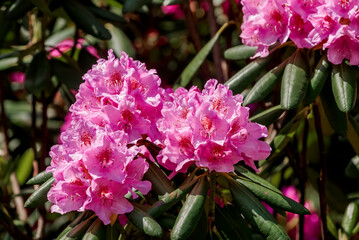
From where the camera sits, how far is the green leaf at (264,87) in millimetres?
1467

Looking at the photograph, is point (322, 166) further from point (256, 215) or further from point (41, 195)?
point (41, 195)

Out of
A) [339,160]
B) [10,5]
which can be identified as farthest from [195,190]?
[339,160]

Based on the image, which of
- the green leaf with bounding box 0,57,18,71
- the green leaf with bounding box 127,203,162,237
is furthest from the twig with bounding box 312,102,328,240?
the green leaf with bounding box 0,57,18,71

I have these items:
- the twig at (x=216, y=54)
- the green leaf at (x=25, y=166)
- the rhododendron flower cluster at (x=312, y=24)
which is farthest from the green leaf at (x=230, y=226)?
the green leaf at (x=25, y=166)

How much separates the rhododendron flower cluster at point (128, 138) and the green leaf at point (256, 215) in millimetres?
66

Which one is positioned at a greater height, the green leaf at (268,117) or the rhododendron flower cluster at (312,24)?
the rhododendron flower cluster at (312,24)

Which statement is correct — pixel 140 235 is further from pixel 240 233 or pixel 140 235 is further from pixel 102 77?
pixel 102 77

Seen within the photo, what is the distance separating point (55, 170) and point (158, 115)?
0.78ft

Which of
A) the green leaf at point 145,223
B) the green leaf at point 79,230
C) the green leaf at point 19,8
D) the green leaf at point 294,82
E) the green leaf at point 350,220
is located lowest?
the green leaf at point 350,220

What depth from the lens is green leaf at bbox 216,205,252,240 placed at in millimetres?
1287

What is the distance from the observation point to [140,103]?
1.25 meters

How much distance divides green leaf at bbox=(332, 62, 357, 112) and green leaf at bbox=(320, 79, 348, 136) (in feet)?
0.24

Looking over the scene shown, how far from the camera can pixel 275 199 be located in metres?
1.21

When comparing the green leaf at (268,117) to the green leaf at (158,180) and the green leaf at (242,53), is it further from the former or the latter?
the green leaf at (158,180)
